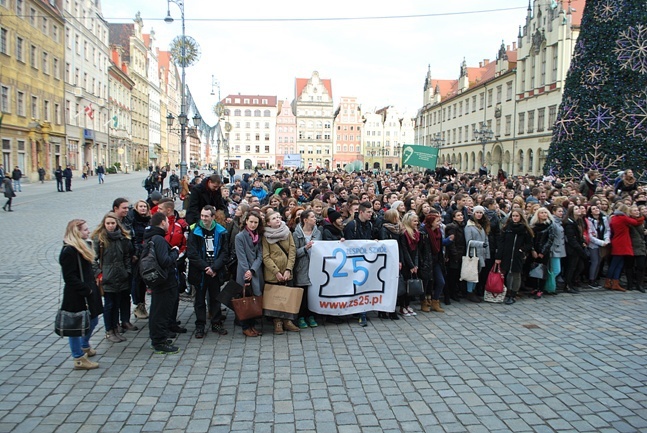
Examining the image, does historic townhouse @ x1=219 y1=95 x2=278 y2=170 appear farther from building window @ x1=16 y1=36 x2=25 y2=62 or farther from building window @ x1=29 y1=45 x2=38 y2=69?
building window @ x1=16 y1=36 x2=25 y2=62

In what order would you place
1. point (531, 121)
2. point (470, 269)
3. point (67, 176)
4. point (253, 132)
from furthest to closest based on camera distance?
1. point (253, 132)
2. point (531, 121)
3. point (67, 176)
4. point (470, 269)

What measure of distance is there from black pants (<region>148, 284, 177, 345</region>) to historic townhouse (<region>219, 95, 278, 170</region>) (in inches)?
4578

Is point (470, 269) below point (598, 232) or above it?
below

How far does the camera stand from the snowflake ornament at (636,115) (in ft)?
60.5

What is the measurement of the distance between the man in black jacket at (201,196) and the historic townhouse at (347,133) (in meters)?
109

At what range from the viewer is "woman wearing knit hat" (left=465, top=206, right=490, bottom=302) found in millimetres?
9062

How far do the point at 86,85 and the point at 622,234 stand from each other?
53.1 metres

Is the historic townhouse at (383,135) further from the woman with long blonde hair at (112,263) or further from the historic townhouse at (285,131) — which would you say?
the woman with long blonde hair at (112,263)

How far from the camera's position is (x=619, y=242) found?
997cm

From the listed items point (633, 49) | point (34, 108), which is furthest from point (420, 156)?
point (34, 108)

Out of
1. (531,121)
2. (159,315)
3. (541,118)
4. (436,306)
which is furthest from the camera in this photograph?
(531,121)

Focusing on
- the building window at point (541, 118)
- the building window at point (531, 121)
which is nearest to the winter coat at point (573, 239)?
the building window at point (541, 118)

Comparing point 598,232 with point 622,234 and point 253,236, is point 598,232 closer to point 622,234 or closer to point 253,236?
point 622,234

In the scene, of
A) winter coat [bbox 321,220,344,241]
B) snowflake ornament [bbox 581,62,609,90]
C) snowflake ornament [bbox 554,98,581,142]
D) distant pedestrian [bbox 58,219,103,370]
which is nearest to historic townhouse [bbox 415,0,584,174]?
snowflake ornament [bbox 554,98,581,142]
